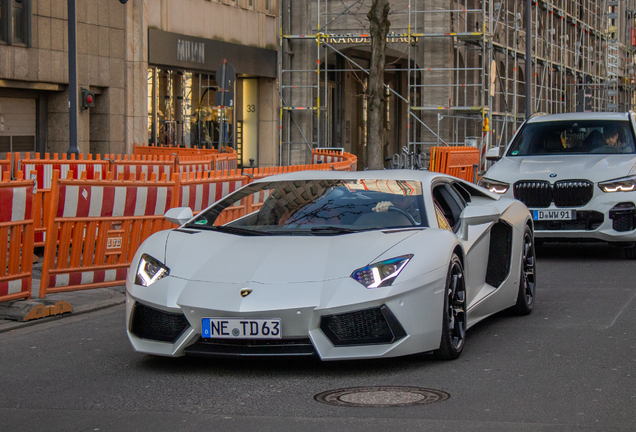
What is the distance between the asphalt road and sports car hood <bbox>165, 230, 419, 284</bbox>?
603 millimetres

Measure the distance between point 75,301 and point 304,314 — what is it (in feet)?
13.0

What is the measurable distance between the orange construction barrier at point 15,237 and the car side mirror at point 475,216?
3.86 metres

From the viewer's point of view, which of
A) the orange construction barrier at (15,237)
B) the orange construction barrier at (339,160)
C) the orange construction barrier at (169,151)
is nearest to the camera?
the orange construction barrier at (15,237)

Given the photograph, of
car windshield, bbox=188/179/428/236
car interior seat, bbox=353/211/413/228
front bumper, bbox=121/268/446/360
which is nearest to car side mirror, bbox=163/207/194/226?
car windshield, bbox=188/179/428/236

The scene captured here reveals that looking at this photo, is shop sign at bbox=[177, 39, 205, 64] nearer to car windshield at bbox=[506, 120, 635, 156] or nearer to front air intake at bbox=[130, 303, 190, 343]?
car windshield at bbox=[506, 120, 635, 156]

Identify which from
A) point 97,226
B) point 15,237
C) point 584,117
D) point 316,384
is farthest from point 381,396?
point 584,117

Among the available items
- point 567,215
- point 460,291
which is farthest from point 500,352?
point 567,215

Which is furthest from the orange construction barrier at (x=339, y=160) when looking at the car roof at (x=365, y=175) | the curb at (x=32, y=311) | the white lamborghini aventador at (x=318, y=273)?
the white lamborghini aventador at (x=318, y=273)

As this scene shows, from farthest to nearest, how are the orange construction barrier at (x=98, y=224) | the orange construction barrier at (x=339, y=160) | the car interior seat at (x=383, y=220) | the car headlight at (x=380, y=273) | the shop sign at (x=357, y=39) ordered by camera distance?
the shop sign at (x=357, y=39), the orange construction barrier at (x=339, y=160), the orange construction barrier at (x=98, y=224), the car interior seat at (x=383, y=220), the car headlight at (x=380, y=273)

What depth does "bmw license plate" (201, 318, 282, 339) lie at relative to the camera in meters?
5.61

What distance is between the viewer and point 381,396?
209 inches

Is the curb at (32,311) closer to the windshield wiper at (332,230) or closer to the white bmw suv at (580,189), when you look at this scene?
the windshield wiper at (332,230)

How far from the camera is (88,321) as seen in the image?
8.12 meters

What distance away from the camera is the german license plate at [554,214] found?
39.1 feet
